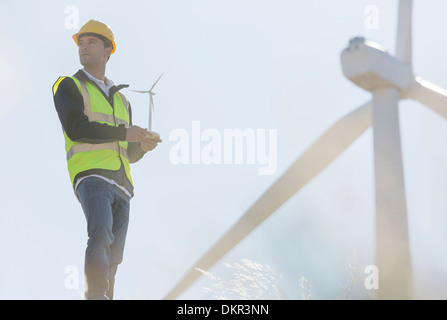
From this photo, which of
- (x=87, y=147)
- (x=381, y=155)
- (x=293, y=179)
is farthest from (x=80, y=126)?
(x=293, y=179)

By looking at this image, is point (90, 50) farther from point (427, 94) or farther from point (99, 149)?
point (427, 94)

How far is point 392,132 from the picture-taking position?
1096cm

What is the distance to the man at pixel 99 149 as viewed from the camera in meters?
7.46

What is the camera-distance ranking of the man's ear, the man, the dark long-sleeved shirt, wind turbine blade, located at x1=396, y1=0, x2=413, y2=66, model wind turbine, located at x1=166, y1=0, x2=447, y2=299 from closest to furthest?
the man → the dark long-sleeved shirt → the man's ear → model wind turbine, located at x1=166, y1=0, x2=447, y2=299 → wind turbine blade, located at x1=396, y1=0, x2=413, y2=66

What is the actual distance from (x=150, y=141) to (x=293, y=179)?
5.44 m

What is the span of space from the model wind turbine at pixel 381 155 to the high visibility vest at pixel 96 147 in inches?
142

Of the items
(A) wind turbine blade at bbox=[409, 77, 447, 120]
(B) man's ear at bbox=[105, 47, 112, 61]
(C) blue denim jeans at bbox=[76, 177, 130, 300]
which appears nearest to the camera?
(C) blue denim jeans at bbox=[76, 177, 130, 300]

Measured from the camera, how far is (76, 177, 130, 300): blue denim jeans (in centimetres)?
728

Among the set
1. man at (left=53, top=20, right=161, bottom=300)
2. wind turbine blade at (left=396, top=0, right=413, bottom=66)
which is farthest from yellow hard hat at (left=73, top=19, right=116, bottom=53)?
wind turbine blade at (left=396, top=0, right=413, bottom=66)

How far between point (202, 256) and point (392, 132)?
15.3 ft

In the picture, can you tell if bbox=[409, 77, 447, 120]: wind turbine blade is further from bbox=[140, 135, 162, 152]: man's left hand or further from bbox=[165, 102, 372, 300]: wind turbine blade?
bbox=[140, 135, 162, 152]: man's left hand

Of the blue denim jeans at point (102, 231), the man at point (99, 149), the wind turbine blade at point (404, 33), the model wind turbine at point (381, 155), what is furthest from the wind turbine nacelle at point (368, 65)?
the blue denim jeans at point (102, 231)
